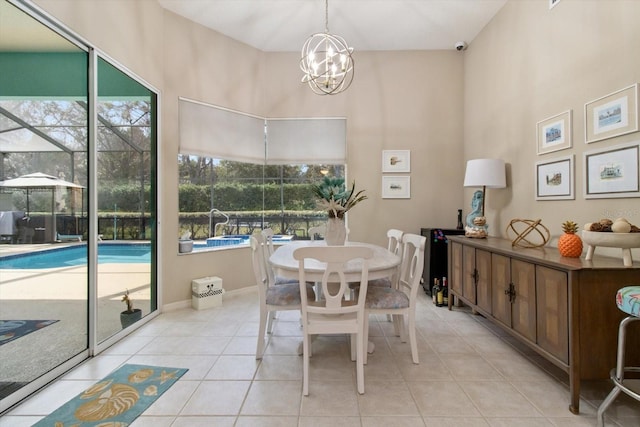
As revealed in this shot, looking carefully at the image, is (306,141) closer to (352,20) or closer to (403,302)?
(352,20)

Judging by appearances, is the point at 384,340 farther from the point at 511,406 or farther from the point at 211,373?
the point at 211,373

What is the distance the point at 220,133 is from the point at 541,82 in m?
3.62

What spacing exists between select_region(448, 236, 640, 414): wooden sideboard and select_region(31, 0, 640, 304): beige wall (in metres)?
0.65

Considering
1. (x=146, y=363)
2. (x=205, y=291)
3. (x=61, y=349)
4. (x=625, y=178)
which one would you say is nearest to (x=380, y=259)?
(x=625, y=178)

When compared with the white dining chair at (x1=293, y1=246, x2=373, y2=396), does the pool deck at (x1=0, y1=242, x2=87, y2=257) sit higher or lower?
higher

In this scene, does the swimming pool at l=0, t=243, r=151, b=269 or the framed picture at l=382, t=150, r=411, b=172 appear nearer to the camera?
the swimming pool at l=0, t=243, r=151, b=269

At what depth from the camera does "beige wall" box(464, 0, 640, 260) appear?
2.10m

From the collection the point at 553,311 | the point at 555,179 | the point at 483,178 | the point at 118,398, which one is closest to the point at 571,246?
the point at 553,311

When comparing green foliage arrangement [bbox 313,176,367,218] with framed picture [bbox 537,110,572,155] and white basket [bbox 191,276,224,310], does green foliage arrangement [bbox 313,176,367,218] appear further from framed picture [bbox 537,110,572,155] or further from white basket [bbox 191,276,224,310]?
white basket [bbox 191,276,224,310]

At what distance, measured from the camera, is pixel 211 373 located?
2.15 metres

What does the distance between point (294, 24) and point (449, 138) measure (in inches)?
105

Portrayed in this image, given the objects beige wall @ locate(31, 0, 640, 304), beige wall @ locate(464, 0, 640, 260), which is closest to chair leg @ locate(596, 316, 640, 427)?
A: beige wall @ locate(464, 0, 640, 260)

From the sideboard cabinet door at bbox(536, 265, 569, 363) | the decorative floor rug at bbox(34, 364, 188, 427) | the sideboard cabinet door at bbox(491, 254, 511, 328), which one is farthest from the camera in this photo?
the sideboard cabinet door at bbox(491, 254, 511, 328)

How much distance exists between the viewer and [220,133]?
13.0ft
